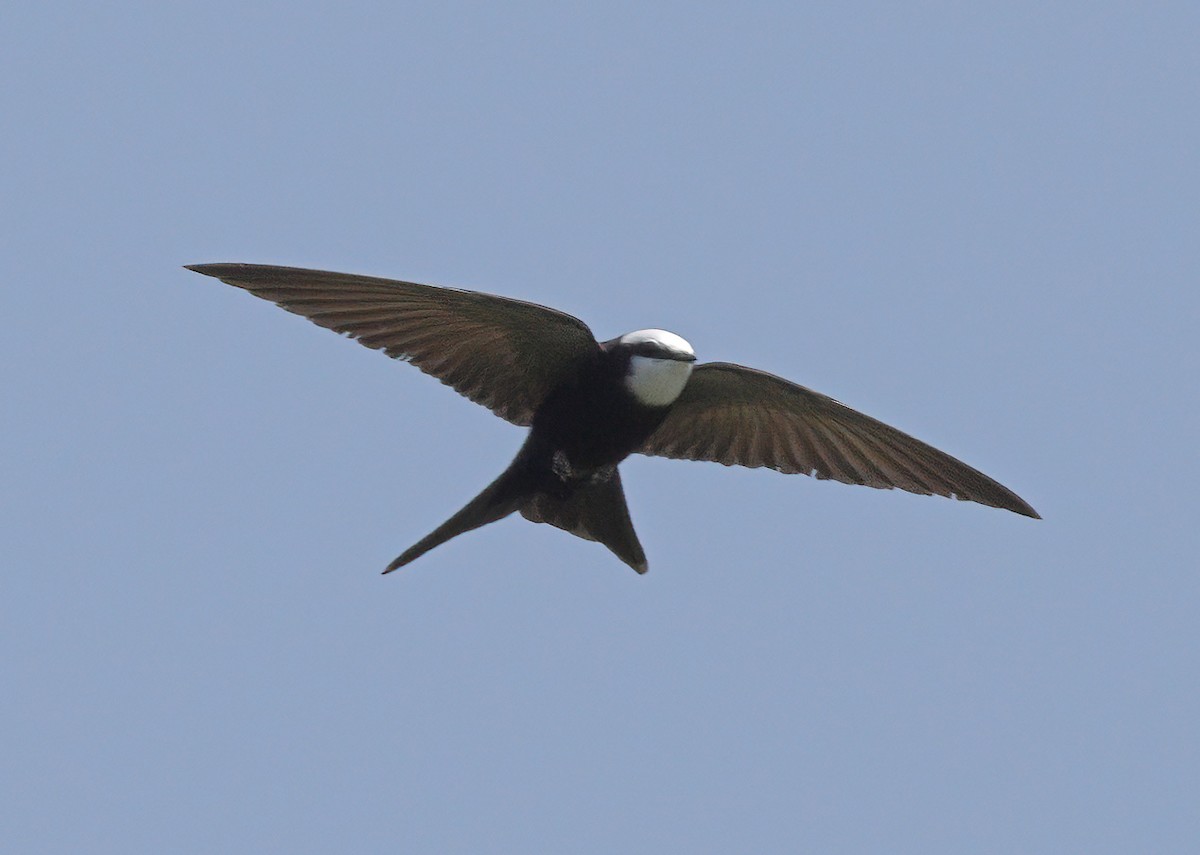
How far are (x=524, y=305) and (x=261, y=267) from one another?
114 cm

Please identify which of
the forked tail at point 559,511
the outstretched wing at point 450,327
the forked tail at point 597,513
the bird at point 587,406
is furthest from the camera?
the forked tail at point 597,513

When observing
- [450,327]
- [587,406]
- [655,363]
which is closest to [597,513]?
[587,406]

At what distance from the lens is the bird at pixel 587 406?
761 cm

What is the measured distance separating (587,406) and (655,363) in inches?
16.1

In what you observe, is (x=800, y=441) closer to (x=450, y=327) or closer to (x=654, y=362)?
(x=654, y=362)

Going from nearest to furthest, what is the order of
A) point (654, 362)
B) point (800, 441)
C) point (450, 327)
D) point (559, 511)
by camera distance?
point (654, 362)
point (450, 327)
point (559, 511)
point (800, 441)

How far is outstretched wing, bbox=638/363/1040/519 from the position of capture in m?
8.27

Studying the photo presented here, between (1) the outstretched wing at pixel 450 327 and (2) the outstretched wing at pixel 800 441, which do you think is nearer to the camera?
(1) the outstretched wing at pixel 450 327

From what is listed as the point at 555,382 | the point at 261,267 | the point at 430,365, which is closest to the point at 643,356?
the point at 555,382

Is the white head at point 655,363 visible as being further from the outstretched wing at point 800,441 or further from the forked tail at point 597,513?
the forked tail at point 597,513

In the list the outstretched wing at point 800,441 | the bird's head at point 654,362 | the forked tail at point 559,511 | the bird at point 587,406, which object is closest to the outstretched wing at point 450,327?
the bird at point 587,406

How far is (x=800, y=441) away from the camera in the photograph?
27.9 feet

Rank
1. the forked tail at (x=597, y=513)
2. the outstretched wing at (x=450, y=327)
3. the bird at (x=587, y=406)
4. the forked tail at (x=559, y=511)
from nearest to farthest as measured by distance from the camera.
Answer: the outstretched wing at (x=450, y=327) → the bird at (x=587, y=406) → the forked tail at (x=559, y=511) → the forked tail at (x=597, y=513)

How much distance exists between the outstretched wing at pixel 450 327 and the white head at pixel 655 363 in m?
0.25
